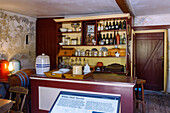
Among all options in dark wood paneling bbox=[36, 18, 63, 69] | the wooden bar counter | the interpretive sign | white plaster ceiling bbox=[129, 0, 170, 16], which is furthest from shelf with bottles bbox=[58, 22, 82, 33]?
the interpretive sign

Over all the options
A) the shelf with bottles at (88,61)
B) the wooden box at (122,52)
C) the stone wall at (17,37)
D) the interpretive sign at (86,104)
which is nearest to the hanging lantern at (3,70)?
the stone wall at (17,37)

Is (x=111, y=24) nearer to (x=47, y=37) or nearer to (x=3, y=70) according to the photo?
(x=47, y=37)

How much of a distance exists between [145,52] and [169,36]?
3.39 ft

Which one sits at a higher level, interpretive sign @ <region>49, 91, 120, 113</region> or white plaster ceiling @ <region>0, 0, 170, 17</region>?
white plaster ceiling @ <region>0, 0, 170, 17</region>

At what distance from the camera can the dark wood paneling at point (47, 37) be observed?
6668 mm

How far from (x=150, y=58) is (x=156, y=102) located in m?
1.95

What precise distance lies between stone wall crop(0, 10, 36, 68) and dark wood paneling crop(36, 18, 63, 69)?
0.20m

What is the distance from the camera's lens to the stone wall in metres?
5.40

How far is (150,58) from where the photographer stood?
6297mm

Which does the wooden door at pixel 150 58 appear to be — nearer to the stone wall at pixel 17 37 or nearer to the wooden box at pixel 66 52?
the wooden box at pixel 66 52

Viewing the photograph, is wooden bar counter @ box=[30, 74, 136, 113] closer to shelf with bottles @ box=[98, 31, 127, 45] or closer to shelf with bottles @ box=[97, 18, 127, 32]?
shelf with bottles @ box=[98, 31, 127, 45]

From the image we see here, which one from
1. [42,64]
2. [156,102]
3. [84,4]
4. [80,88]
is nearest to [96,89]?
[80,88]

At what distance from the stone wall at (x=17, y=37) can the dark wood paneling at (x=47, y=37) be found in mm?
205

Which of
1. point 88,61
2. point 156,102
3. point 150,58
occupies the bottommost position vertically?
point 156,102
